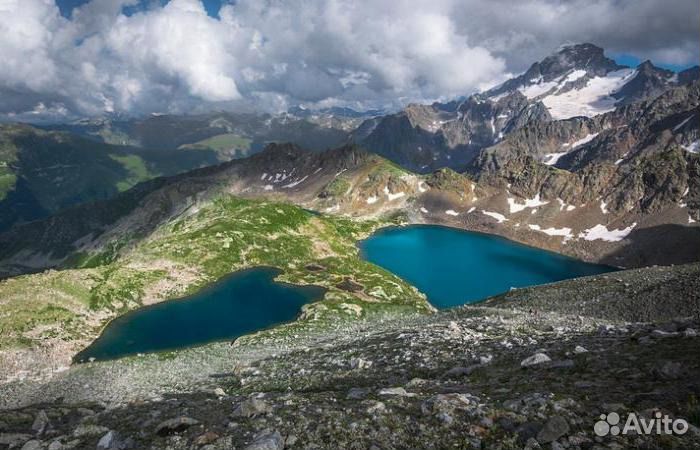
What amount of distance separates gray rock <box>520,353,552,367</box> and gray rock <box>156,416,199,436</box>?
43.2ft

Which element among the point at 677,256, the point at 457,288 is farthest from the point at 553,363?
the point at 677,256

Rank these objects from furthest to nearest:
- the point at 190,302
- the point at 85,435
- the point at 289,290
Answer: the point at 289,290
the point at 190,302
the point at 85,435

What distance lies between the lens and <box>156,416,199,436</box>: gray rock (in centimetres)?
1512

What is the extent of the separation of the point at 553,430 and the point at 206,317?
90.8 meters

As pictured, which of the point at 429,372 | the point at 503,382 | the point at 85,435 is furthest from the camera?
the point at 429,372

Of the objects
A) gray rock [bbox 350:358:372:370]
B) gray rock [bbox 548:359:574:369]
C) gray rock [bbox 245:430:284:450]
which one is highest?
gray rock [bbox 548:359:574:369]

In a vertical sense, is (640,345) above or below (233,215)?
below

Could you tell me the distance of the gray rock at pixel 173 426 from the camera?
15.1 meters

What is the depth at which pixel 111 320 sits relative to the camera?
91000 millimetres

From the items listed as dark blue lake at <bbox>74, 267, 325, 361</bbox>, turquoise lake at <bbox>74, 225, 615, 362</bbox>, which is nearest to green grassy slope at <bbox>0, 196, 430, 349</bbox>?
dark blue lake at <bbox>74, 267, 325, 361</bbox>

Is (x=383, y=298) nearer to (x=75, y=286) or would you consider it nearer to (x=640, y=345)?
(x=75, y=286)

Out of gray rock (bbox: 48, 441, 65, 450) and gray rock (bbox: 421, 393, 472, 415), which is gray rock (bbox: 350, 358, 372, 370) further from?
gray rock (bbox: 48, 441, 65, 450)

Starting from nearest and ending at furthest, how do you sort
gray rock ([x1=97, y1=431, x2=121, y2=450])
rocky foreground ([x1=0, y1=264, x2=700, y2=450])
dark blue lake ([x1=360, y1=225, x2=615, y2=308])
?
1. rocky foreground ([x1=0, y1=264, x2=700, y2=450])
2. gray rock ([x1=97, y1=431, x2=121, y2=450])
3. dark blue lake ([x1=360, y1=225, x2=615, y2=308])

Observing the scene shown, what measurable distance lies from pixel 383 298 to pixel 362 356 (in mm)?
77371
